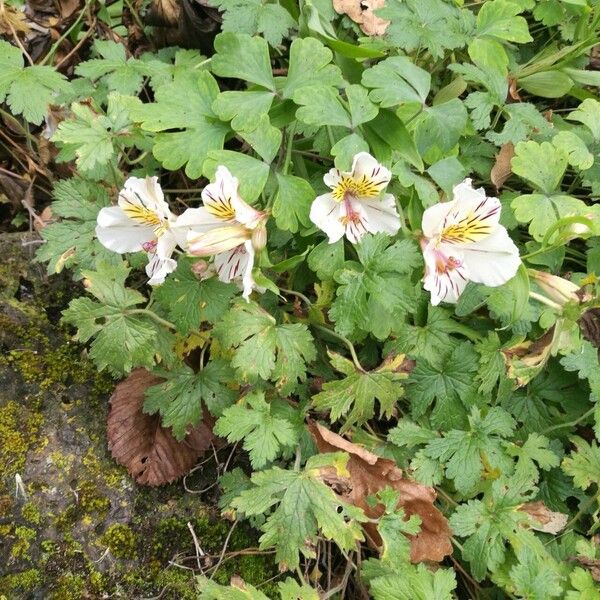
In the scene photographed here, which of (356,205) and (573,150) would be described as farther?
(573,150)

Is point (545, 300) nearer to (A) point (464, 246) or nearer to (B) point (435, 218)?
(A) point (464, 246)

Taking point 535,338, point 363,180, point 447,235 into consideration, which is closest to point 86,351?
point 363,180

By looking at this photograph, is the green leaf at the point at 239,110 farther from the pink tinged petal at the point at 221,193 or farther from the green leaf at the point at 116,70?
the green leaf at the point at 116,70

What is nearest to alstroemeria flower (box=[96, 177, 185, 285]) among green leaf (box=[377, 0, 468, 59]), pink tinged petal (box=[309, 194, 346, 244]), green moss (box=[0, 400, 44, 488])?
pink tinged petal (box=[309, 194, 346, 244])

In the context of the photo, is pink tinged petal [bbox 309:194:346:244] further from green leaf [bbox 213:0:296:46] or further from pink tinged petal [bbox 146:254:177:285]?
green leaf [bbox 213:0:296:46]

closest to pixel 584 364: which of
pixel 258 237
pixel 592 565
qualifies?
pixel 592 565

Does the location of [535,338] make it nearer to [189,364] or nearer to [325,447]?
[325,447]
